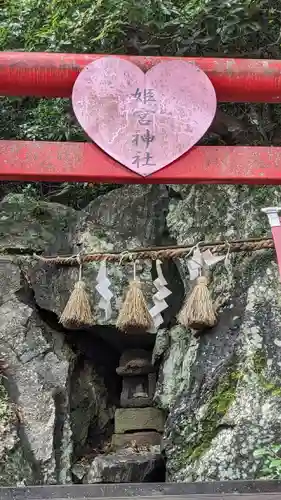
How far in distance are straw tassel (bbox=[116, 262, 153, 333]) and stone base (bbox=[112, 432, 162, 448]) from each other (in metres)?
1.94

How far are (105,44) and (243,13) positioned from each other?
3.16ft

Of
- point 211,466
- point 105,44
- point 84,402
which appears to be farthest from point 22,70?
point 84,402

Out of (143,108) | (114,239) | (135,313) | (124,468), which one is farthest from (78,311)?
(124,468)

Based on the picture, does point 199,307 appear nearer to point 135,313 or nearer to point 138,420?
point 135,313

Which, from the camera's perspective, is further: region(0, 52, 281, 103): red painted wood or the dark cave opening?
the dark cave opening

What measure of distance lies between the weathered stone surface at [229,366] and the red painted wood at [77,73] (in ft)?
5.02

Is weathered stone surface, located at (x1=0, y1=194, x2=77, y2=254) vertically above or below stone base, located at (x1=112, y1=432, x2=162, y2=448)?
above

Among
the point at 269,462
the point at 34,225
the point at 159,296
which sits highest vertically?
the point at 34,225

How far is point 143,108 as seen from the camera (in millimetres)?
2707

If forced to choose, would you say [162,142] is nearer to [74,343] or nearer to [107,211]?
[107,211]

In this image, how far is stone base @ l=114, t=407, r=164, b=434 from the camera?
16.8ft

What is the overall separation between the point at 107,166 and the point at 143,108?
13.5 inches

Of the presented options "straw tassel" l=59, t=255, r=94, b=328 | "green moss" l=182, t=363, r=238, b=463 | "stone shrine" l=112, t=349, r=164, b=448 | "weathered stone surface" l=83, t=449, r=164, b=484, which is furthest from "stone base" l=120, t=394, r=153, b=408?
"straw tassel" l=59, t=255, r=94, b=328

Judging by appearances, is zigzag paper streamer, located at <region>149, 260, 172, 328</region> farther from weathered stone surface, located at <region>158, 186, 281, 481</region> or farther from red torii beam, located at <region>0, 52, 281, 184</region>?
red torii beam, located at <region>0, 52, 281, 184</region>
